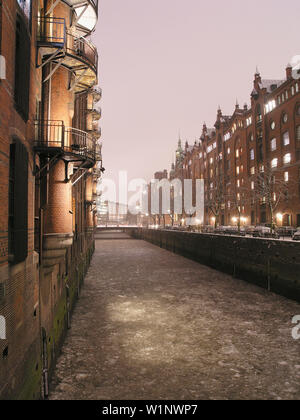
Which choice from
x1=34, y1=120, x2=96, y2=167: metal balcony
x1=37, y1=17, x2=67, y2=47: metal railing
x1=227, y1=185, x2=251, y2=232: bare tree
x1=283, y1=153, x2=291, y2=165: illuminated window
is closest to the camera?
x1=34, y1=120, x2=96, y2=167: metal balcony

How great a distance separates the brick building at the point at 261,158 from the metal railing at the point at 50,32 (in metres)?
29.4

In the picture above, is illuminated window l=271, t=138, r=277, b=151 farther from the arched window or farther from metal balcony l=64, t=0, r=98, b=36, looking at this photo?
metal balcony l=64, t=0, r=98, b=36

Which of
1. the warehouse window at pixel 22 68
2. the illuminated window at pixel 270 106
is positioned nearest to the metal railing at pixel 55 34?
the warehouse window at pixel 22 68

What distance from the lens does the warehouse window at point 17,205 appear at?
5328mm

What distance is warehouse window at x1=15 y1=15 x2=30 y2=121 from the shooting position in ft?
18.5

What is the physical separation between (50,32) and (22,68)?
204 inches

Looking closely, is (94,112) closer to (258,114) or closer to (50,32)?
(50,32)

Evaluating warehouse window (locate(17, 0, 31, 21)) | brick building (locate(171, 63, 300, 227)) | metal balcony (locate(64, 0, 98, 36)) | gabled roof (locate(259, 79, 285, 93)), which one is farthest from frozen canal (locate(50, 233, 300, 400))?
Result: gabled roof (locate(259, 79, 285, 93))

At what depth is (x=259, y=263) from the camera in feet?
55.8

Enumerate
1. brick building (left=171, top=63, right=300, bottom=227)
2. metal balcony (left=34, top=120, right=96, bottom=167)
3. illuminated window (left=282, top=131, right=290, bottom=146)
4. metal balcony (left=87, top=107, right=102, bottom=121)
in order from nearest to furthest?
metal balcony (left=34, top=120, right=96, bottom=167)
metal balcony (left=87, top=107, right=102, bottom=121)
brick building (left=171, top=63, right=300, bottom=227)
illuminated window (left=282, top=131, right=290, bottom=146)

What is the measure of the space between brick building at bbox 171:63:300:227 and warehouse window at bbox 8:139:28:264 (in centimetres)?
3151

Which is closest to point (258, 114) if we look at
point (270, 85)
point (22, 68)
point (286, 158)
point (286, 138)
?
point (270, 85)

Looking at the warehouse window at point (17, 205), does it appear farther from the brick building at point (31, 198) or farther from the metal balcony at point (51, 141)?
the metal balcony at point (51, 141)
